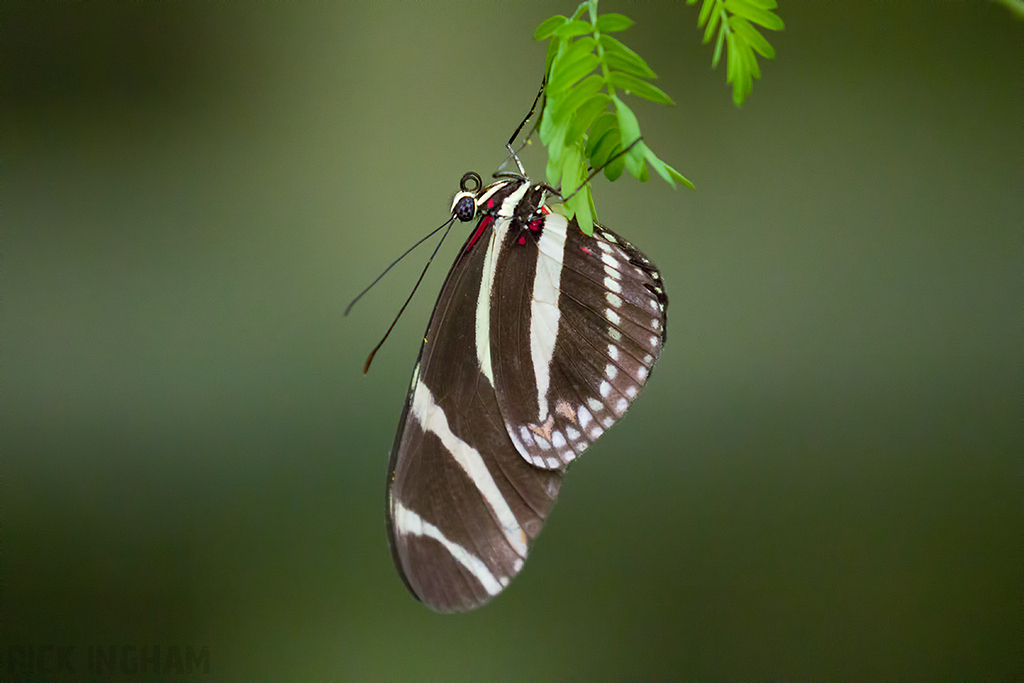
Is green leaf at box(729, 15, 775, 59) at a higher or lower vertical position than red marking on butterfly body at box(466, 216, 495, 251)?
lower

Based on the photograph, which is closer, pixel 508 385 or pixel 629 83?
pixel 629 83

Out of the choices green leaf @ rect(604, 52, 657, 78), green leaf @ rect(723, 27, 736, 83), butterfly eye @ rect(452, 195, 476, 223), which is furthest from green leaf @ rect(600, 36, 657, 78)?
butterfly eye @ rect(452, 195, 476, 223)

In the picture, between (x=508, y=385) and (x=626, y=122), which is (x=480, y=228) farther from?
(x=626, y=122)

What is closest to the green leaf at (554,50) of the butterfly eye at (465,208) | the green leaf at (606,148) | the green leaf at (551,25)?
the green leaf at (551,25)

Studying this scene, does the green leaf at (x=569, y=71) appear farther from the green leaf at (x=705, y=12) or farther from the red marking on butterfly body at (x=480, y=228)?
the red marking on butterfly body at (x=480, y=228)

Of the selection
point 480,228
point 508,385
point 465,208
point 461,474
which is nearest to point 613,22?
point 465,208

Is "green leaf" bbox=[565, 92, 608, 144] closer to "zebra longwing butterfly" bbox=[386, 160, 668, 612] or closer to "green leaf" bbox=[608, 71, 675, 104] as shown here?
"green leaf" bbox=[608, 71, 675, 104]
